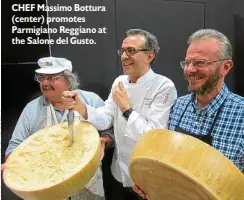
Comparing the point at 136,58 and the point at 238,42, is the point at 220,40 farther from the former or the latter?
the point at 238,42

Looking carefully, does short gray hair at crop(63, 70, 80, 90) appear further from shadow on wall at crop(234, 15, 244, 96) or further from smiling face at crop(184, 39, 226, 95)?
shadow on wall at crop(234, 15, 244, 96)

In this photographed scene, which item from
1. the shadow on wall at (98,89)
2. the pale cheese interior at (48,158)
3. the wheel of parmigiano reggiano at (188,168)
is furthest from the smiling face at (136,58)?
the wheel of parmigiano reggiano at (188,168)

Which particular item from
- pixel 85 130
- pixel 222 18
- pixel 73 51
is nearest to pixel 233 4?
pixel 222 18

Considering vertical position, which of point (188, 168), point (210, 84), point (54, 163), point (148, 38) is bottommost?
point (54, 163)

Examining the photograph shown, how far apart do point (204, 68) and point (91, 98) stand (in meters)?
0.51

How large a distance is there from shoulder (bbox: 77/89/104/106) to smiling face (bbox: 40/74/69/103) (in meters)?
0.06

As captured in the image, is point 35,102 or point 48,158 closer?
point 48,158

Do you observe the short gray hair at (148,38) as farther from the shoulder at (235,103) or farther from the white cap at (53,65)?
the shoulder at (235,103)

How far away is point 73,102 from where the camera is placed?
3.84 ft

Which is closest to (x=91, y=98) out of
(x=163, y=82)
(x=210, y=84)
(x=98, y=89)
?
(x=98, y=89)

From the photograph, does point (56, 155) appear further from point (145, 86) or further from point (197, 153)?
point (197, 153)

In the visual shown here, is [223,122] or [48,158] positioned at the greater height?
[223,122]

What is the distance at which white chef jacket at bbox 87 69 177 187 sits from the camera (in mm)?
1129

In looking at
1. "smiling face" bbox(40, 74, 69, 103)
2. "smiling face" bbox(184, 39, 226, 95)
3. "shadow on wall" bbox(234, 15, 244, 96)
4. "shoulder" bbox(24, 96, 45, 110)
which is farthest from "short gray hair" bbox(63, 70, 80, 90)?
"shadow on wall" bbox(234, 15, 244, 96)
